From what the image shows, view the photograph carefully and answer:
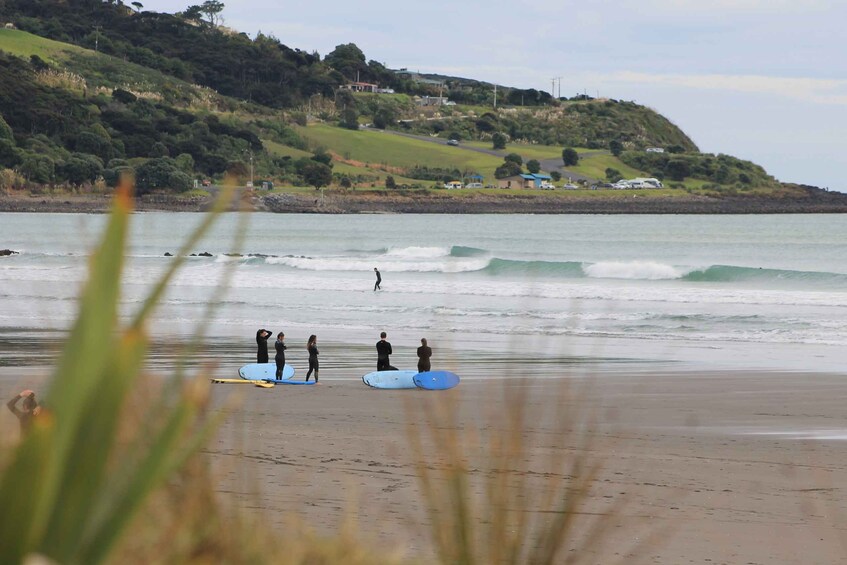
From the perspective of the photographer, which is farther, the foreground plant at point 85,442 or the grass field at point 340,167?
the grass field at point 340,167

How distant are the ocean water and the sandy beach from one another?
1.02m

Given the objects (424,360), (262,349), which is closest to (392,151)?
(262,349)

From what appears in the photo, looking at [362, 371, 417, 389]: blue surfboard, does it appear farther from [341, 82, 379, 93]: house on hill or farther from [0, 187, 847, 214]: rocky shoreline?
[341, 82, 379, 93]: house on hill

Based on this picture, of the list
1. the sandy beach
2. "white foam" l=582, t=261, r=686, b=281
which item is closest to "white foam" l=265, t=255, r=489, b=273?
"white foam" l=582, t=261, r=686, b=281

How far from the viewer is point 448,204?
11838cm

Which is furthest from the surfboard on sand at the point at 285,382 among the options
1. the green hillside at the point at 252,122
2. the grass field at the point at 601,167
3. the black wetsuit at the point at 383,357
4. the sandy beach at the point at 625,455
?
the grass field at the point at 601,167

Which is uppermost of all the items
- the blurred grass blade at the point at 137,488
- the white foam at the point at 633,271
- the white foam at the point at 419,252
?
the blurred grass blade at the point at 137,488

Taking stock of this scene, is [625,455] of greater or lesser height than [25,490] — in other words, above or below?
below

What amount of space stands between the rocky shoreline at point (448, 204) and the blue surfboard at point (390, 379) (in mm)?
88815

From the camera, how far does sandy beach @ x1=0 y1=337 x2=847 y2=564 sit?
23.9 feet

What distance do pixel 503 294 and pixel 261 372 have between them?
691 inches

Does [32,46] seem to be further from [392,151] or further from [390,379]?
[390,379]

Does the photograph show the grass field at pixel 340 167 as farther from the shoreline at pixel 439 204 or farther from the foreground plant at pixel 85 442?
the foreground plant at pixel 85 442

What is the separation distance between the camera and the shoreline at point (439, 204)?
104 metres
